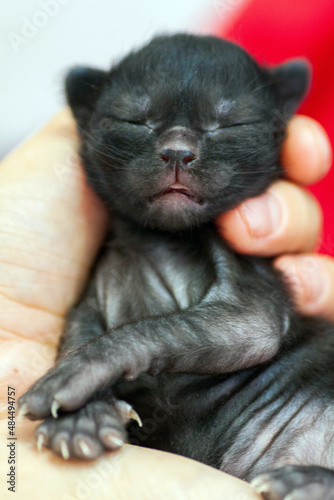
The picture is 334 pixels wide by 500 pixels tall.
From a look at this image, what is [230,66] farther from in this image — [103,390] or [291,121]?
[103,390]

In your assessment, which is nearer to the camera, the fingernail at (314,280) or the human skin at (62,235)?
the human skin at (62,235)

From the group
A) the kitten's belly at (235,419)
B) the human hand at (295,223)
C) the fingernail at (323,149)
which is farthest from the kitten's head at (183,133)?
the kitten's belly at (235,419)

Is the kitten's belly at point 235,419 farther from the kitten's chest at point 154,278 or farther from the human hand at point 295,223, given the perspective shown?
the human hand at point 295,223

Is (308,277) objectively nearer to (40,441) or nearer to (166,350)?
(166,350)

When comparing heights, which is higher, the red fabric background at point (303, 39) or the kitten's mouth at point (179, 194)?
the red fabric background at point (303, 39)

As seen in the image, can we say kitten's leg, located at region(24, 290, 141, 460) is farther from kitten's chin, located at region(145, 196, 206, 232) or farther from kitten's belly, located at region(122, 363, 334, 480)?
kitten's chin, located at region(145, 196, 206, 232)

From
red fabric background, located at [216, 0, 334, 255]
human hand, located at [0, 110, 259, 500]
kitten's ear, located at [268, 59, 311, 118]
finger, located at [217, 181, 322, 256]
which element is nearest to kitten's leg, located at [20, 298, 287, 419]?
human hand, located at [0, 110, 259, 500]
